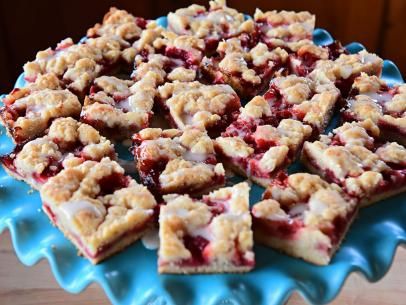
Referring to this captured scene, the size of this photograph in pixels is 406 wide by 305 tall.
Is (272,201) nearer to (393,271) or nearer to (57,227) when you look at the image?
(57,227)

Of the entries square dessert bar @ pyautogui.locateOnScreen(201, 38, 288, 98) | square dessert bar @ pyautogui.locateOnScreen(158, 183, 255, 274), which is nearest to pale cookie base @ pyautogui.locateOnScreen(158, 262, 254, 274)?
square dessert bar @ pyautogui.locateOnScreen(158, 183, 255, 274)

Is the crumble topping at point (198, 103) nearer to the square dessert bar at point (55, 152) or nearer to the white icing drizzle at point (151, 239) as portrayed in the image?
the square dessert bar at point (55, 152)

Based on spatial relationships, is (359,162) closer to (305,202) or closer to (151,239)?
(305,202)

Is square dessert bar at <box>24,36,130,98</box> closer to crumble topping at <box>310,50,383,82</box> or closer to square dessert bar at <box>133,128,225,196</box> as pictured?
square dessert bar at <box>133,128,225,196</box>

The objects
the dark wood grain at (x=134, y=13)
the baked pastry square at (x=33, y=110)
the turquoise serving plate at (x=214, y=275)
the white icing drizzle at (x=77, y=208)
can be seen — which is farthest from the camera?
the dark wood grain at (x=134, y=13)

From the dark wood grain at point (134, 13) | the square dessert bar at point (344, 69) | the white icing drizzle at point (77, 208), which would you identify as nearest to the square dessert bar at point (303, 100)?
the square dessert bar at point (344, 69)

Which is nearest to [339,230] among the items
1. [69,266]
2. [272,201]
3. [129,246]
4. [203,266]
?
[272,201]
